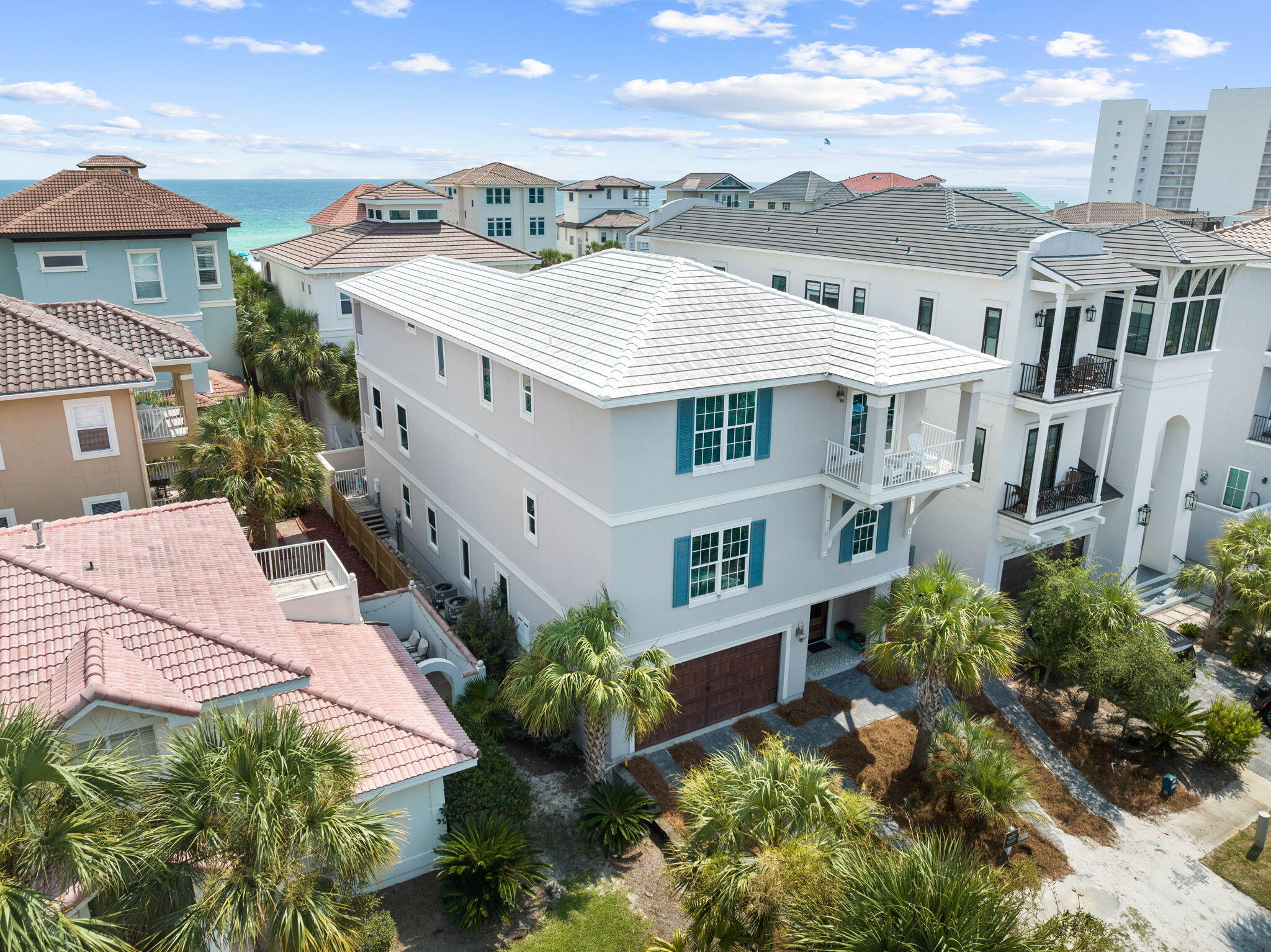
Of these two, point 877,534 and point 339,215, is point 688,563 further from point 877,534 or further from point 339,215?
point 339,215

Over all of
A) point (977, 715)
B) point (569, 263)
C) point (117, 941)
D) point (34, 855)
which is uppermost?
point (569, 263)

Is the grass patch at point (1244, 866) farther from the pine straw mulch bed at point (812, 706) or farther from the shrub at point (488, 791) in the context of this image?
the shrub at point (488, 791)

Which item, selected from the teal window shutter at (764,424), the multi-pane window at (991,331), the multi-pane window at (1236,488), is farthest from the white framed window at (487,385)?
the multi-pane window at (1236,488)

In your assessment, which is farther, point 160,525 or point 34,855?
point 160,525

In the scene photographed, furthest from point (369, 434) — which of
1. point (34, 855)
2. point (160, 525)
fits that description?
point (34, 855)

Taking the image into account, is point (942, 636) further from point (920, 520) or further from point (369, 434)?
point (369, 434)

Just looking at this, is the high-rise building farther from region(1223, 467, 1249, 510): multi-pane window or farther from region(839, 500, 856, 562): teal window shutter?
region(839, 500, 856, 562): teal window shutter
